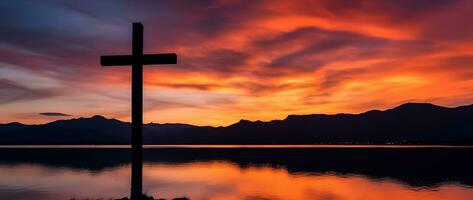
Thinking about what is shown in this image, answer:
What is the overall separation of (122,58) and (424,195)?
101ft

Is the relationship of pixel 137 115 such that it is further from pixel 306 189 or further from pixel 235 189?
pixel 306 189

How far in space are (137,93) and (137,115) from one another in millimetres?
718

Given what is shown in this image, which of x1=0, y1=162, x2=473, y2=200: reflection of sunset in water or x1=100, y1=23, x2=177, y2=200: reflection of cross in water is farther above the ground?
x1=100, y1=23, x2=177, y2=200: reflection of cross in water

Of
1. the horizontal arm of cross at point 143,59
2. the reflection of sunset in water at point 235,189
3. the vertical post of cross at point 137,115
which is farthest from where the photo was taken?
the reflection of sunset in water at point 235,189

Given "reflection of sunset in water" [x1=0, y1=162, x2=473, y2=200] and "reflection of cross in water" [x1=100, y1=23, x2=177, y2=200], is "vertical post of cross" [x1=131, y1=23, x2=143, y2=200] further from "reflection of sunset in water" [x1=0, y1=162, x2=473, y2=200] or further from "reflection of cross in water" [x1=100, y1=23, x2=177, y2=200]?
"reflection of sunset in water" [x1=0, y1=162, x2=473, y2=200]

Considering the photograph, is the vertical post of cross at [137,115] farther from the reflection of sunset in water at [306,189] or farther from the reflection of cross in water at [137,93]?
the reflection of sunset in water at [306,189]

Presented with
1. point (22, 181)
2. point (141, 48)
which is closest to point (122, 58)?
point (141, 48)

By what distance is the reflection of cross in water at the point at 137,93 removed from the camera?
16375 mm

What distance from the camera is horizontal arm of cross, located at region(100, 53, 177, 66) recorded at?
16.5 meters

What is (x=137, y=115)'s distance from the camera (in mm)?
16453

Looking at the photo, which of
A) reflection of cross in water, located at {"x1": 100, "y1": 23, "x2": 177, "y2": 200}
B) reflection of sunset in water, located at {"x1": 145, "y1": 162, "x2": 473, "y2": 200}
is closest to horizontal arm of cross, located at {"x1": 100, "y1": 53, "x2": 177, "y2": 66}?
reflection of cross in water, located at {"x1": 100, "y1": 23, "x2": 177, "y2": 200}

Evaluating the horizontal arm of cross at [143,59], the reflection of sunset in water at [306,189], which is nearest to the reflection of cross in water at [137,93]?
the horizontal arm of cross at [143,59]

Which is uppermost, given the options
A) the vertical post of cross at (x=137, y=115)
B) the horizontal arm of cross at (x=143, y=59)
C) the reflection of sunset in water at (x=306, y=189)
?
the horizontal arm of cross at (x=143, y=59)

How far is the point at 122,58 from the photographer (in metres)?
17.0
